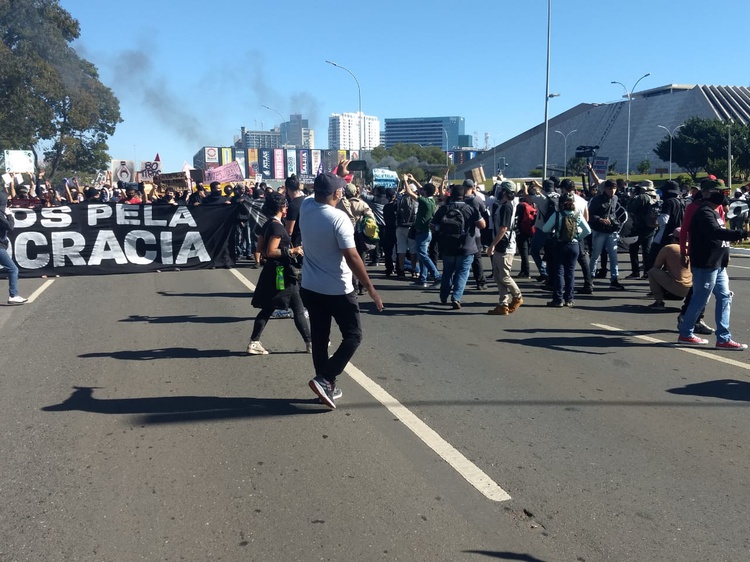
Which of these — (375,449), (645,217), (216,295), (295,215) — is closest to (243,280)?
(216,295)

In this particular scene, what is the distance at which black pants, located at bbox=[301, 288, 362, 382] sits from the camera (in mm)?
5234

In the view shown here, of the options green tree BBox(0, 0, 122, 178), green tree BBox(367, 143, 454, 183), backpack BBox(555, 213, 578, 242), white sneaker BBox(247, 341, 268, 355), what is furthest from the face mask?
green tree BBox(367, 143, 454, 183)

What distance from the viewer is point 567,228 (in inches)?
384

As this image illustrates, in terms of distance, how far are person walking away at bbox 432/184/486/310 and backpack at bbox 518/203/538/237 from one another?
3030 millimetres

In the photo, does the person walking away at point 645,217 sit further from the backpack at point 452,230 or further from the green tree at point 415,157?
the green tree at point 415,157

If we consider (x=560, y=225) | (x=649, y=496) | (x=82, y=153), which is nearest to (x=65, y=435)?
(x=649, y=496)

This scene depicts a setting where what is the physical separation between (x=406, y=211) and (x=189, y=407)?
808 cm

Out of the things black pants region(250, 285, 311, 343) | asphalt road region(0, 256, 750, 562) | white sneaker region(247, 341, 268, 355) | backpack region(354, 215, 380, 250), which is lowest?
asphalt road region(0, 256, 750, 562)

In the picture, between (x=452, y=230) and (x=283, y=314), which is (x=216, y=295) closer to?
(x=283, y=314)

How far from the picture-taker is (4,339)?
8102 millimetres

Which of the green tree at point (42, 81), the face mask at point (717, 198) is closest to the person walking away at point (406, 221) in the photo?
the face mask at point (717, 198)

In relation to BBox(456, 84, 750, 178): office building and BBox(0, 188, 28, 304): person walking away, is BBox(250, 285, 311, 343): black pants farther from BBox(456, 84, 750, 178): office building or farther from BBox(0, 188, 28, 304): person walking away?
BBox(456, 84, 750, 178): office building

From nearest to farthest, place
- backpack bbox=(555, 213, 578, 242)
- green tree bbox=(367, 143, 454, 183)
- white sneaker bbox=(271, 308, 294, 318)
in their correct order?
white sneaker bbox=(271, 308, 294, 318) < backpack bbox=(555, 213, 578, 242) < green tree bbox=(367, 143, 454, 183)

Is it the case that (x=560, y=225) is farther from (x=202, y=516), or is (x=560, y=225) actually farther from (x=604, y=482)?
(x=202, y=516)
